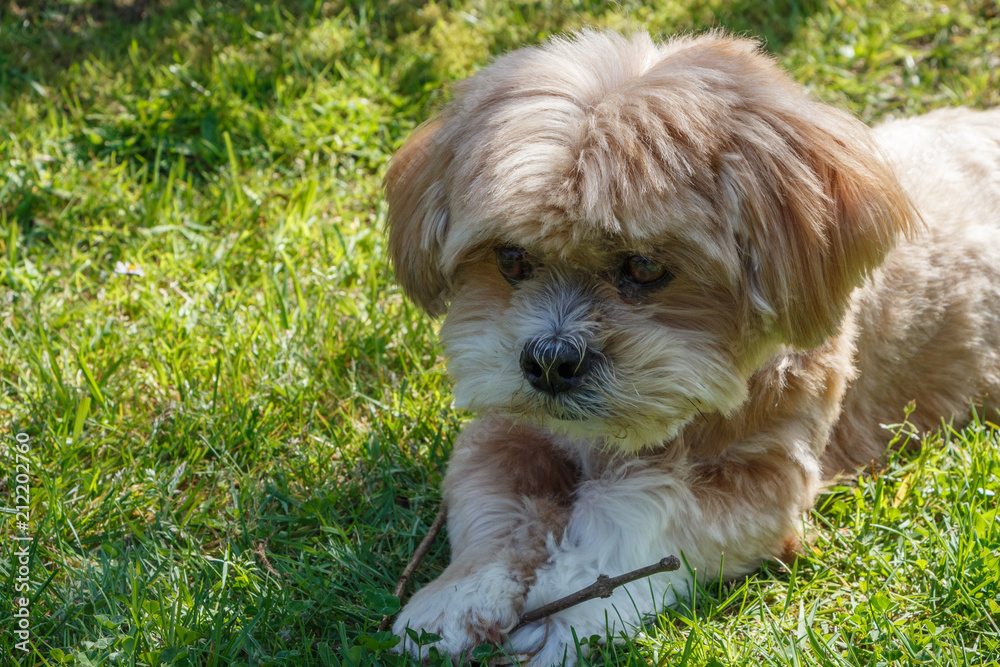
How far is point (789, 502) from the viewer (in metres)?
2.72

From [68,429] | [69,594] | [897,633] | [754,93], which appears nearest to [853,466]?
[897,633]

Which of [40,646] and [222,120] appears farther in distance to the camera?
[222,120]

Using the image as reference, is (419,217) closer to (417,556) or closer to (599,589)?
(417,556)

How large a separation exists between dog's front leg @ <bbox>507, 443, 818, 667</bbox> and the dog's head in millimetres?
191

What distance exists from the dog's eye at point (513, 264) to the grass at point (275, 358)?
0.98m

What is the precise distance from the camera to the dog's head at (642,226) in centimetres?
227

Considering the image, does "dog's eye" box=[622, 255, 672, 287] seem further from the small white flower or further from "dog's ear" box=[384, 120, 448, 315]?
the small white flower

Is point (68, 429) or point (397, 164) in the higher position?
point (397, 164)

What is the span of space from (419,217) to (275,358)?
1207mm

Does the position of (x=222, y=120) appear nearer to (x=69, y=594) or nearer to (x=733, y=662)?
(x=69, y=594)

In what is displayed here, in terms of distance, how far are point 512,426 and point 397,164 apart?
97 centimetres

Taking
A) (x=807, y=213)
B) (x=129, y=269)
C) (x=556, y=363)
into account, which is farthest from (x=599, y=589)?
(x=129, y=269)

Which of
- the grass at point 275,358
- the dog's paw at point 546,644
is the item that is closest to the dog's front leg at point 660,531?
the dog's paw at point 546,644

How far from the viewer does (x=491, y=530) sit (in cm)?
272
